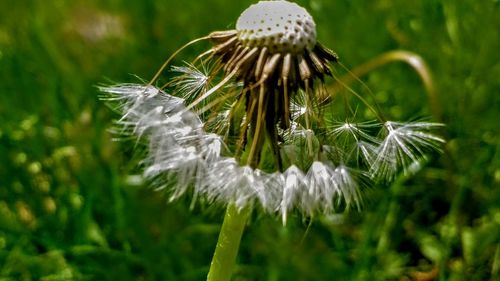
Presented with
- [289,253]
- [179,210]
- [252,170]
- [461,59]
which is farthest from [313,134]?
[461,59]

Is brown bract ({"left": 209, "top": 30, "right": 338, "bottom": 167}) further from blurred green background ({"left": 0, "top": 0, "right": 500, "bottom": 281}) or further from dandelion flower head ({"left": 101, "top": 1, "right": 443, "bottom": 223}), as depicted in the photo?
blurred green background ({"left": 0, "top": 0, "right": 500, "bottom": 281})

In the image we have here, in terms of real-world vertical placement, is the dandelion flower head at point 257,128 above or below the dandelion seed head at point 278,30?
below

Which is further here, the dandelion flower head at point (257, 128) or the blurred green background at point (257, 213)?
the blurred green background at point (257, 213)

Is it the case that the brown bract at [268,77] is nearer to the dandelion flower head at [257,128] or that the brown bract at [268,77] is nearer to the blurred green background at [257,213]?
the dandelion flower head at [257,128]

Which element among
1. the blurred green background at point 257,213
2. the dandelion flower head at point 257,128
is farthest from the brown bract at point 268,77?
the blurred green background at point 257,213

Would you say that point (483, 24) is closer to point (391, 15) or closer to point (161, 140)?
point (391, 15)

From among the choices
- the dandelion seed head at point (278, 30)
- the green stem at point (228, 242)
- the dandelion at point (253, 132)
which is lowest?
the green stem at point (228, 242)
